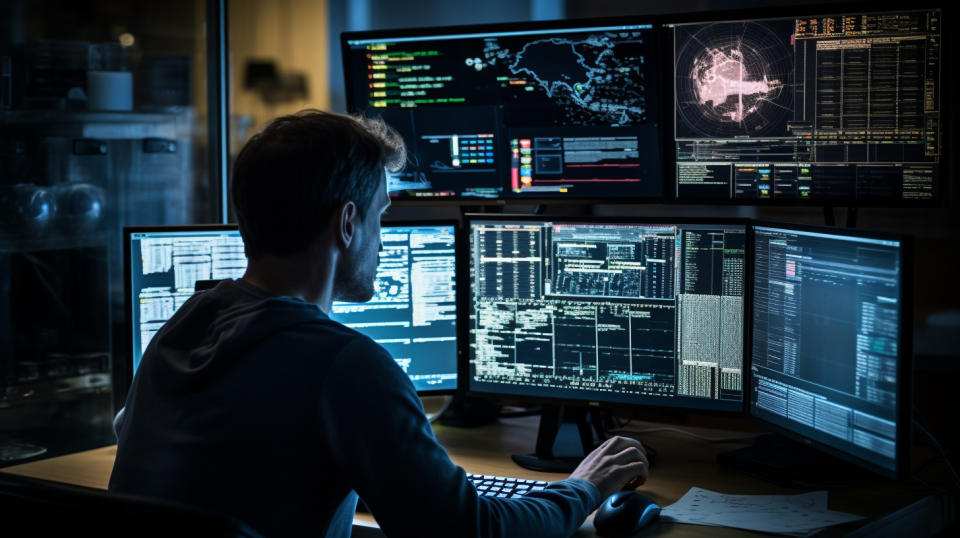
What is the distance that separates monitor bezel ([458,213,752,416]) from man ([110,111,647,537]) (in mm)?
668

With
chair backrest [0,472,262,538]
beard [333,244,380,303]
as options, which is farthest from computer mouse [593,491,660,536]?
chair backrest [0,472,262,538]

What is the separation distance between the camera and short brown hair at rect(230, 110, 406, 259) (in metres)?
1.27

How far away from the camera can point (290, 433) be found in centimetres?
117

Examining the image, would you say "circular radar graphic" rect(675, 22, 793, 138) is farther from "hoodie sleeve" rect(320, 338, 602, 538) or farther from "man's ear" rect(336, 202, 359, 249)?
"hoodie sleeve" rect(320, 338, 602, 538)

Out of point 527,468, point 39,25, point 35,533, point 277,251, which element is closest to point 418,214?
point 527,468

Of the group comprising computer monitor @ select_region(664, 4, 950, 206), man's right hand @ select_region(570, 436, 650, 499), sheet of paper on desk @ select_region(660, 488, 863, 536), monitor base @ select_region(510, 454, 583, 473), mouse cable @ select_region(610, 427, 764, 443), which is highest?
computer monitor @ select_region(664, 4, 950, 206)

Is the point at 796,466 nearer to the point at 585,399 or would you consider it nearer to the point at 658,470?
the point at 658,470

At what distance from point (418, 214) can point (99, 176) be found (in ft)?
2.76

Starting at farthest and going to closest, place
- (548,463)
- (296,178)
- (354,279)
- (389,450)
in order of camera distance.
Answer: (548,463), (354,279), (296,178), (389,450)

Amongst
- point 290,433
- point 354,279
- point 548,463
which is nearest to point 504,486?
point 548,463

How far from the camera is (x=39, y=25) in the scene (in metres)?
4.17

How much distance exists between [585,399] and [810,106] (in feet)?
2.37

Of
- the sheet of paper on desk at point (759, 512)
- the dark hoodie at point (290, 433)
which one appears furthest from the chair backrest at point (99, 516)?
the sheet of paper on desk at point (759, 512)

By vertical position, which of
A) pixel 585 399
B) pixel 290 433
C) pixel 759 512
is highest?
pixel 290 433
